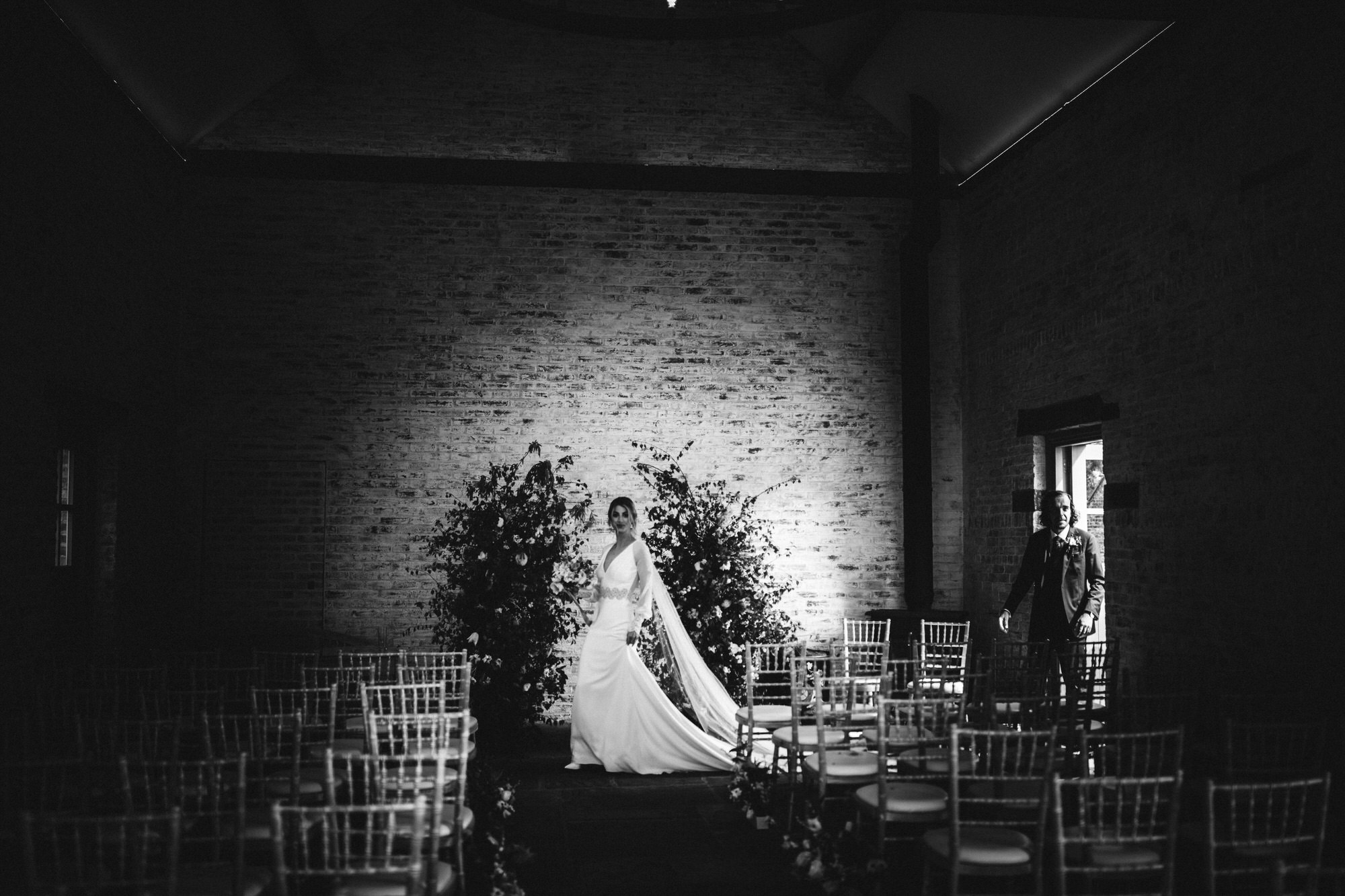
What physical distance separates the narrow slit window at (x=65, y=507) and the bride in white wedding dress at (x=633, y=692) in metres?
3.78

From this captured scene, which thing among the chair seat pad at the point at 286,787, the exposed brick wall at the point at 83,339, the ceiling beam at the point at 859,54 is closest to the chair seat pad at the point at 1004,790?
the chair seat pad at the point at 286,787

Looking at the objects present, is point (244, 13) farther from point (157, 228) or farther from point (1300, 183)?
point (1300, 183)

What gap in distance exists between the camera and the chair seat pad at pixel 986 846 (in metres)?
3.77

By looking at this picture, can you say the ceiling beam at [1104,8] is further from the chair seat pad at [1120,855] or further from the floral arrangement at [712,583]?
the chair seat pad at [1120,855]

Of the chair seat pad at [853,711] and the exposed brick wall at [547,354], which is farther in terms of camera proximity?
the exposed brick wall at [547,354]

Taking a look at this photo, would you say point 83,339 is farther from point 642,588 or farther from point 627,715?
point 627,715

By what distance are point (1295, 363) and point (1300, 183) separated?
3.13ft

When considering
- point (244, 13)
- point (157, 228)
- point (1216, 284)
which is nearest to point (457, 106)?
point (244, 13)

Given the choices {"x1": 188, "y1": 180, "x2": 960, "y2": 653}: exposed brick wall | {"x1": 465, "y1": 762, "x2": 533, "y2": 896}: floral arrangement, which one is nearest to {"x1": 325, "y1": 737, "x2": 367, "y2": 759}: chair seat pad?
{"x1": 465, "y1": 762, "x2": 533, "y2": 896}: floral arrangement

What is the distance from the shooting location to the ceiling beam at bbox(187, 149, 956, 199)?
9.37 m

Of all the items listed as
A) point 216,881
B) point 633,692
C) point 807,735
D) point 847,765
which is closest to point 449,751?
point 216,881

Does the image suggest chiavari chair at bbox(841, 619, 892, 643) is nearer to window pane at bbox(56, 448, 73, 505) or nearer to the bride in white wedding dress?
the bride in white wedding dress

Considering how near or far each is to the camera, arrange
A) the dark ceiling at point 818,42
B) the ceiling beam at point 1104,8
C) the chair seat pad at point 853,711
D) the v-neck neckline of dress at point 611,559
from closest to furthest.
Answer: the chair seat pad at point 853,711 < the ceiling beam at point 1104,8 < the dark ceiling at point 818,42 < the v-neck neckline of dress at point 611,559

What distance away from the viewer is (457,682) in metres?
7.37
